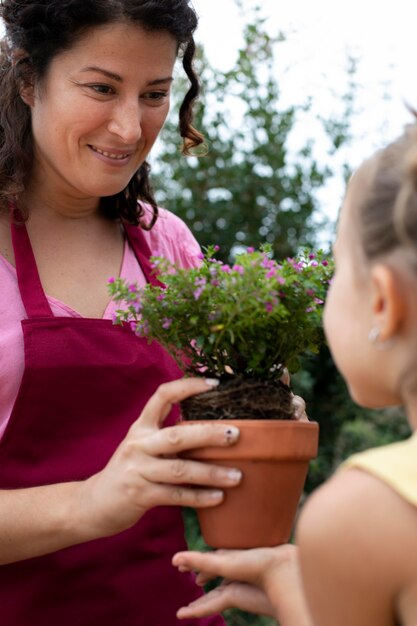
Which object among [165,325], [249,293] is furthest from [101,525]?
[249,293]

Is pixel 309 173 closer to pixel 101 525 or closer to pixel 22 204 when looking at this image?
pixel 22 204

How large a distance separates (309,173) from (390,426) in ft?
5.81

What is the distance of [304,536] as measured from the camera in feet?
4.63

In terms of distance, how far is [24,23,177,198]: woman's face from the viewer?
2270mm

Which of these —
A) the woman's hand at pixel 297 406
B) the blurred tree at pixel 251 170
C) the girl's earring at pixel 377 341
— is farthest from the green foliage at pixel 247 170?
the girl's earring at pixel 377 341

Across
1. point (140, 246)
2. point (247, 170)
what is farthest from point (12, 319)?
point (247, 170)

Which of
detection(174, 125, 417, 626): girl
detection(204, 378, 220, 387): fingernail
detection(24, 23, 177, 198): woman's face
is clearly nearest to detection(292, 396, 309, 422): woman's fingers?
detection(204, 378, 220, 387): fingernail

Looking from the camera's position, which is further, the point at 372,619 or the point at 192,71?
the point at 192,71

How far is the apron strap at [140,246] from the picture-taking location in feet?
8.35

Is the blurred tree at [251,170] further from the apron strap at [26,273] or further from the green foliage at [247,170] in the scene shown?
the apron strap at [26,273]

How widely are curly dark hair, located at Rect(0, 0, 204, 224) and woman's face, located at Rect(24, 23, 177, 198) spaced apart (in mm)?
28

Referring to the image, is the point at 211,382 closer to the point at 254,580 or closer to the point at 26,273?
the point at 254,580

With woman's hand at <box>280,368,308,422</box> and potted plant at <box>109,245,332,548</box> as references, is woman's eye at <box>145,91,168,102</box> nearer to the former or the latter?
potted plant at <box>109,245,332,548</box>

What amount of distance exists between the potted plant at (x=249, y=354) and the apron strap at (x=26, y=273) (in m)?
0.38
